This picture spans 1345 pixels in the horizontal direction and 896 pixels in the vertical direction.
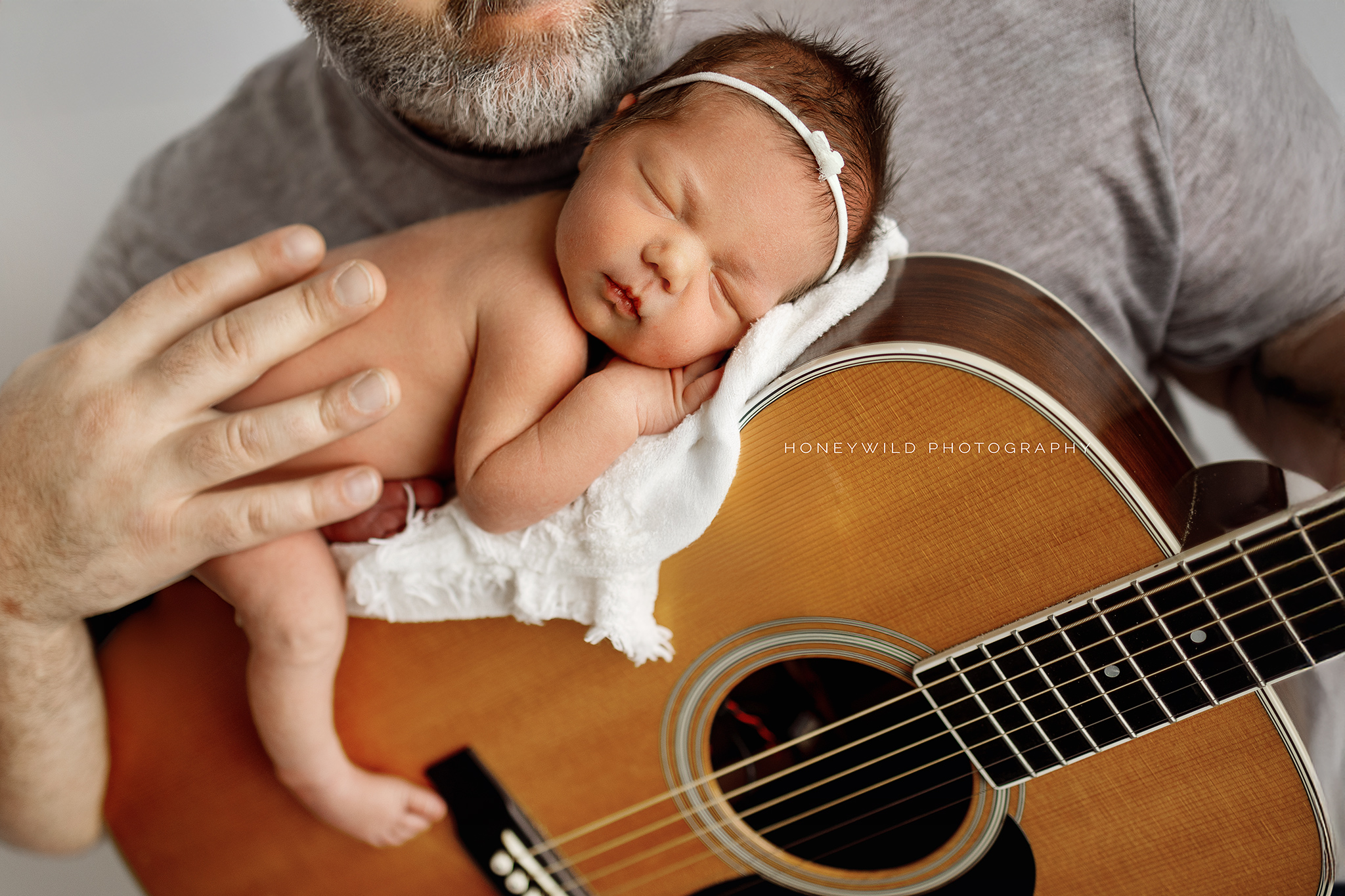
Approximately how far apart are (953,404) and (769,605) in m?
0.28

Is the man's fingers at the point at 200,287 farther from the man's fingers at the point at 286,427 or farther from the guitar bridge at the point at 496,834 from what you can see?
the guitar bridge at the point at 496,834

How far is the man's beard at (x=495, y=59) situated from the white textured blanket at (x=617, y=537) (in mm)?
364

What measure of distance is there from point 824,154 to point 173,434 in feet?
2.46

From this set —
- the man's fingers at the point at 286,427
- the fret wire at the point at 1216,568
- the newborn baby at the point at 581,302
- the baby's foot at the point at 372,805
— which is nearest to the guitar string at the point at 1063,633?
the fret wire at the point at 1216,568

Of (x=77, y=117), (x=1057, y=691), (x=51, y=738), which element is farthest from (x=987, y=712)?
(x=77, y=117)

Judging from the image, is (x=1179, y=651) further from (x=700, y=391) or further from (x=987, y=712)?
(x=700, y=391)

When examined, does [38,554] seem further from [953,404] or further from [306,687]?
[953,404]

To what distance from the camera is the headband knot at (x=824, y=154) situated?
27.0 inches

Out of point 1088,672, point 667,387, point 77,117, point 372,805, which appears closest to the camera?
point 1088,672

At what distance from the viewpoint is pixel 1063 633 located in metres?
0.68

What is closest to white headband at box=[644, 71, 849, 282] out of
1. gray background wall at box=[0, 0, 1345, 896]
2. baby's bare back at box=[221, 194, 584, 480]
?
baby's bare back at box=[221, 194, 584, 480]

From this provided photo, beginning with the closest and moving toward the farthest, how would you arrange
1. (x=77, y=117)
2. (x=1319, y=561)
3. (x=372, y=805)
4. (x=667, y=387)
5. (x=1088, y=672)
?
(x=1319, y=561) < (x=1088, y=672) < (x=667, y=387) < (x=372, y=805) < (x=77, y=117)

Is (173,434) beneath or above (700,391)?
above

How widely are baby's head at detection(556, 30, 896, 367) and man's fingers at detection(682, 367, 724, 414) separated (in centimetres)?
3
